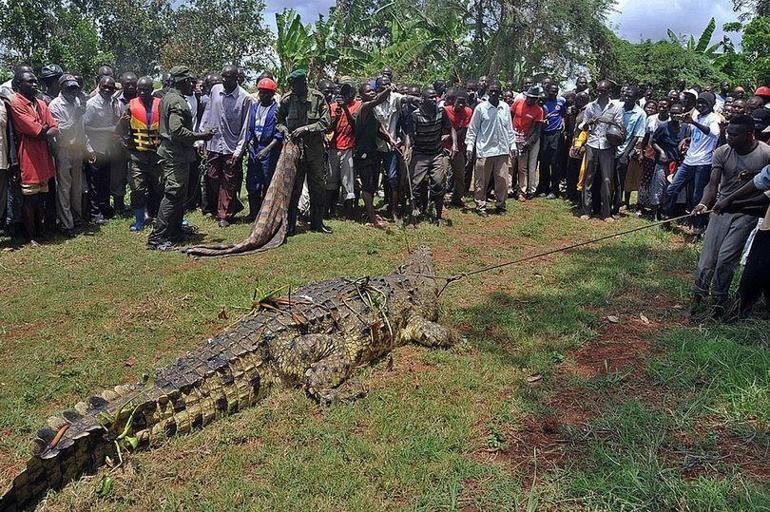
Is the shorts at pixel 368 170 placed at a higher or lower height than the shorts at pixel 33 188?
higher

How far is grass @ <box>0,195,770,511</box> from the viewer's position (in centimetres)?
318

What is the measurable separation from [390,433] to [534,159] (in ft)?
28.0

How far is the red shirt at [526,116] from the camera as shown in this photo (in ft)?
35.2

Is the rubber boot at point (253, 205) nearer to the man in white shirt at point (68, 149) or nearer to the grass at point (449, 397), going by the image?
the grass at point (449, 397)

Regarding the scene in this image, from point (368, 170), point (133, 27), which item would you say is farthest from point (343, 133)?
point (133, 27)

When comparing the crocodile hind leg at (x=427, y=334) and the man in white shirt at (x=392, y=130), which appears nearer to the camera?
the crocodile hind leg at (x=427, y=334)

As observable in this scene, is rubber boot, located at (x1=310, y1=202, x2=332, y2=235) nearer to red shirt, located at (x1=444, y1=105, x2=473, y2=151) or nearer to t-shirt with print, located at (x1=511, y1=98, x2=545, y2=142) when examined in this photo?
red shirt, located at (x1=444, y1=105, x2=473, y2=151)

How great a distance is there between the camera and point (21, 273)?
257 inches

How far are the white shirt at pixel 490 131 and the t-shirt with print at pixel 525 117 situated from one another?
2.90ft

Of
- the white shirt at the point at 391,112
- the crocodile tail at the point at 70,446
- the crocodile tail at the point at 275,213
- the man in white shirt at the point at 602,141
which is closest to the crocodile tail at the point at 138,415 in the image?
the crocodile tail at the point at 70,446

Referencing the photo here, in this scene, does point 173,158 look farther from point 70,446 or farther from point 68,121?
point 70,446

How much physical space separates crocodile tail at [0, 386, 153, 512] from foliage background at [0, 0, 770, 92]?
654 inches

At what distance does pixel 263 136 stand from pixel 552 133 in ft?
18.6

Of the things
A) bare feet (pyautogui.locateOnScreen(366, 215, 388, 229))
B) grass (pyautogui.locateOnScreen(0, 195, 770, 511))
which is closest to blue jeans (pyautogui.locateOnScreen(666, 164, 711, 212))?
grass (pyautogui.locateOnScreen(0, 195, 770, 511))
